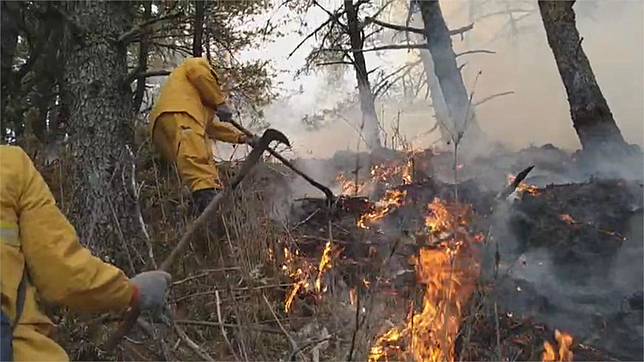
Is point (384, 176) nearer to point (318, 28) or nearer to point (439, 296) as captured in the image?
point (439, 296)

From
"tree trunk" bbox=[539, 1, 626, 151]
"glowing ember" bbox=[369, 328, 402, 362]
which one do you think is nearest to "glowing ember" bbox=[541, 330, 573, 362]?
"glowing ember" bbox=[369, 328, 402, 362]

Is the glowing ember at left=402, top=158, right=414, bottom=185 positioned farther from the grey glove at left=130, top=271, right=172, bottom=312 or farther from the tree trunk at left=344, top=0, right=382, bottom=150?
the grey glove at left=130, top=271, right=172, bottom=312

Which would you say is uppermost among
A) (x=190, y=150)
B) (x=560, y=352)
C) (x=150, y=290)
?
(x=190, y=150)

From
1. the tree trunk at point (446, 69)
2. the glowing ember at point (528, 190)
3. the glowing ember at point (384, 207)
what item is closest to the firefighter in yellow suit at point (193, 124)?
the glowing ember at point (384, 207)

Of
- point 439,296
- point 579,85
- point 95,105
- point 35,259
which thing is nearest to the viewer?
point 35,259

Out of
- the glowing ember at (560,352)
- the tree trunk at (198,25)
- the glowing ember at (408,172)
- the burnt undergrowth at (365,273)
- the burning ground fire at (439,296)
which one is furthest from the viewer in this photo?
the tree trunk at (198,25)

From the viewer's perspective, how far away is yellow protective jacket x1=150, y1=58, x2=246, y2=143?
6.19 m

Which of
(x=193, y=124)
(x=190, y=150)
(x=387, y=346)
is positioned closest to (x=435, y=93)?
(x=193, y=124)

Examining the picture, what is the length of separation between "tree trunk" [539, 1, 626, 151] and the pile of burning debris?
3.27 ft

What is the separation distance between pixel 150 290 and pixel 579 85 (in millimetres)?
6124

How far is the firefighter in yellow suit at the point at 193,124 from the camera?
6027 mm

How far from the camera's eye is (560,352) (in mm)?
4234

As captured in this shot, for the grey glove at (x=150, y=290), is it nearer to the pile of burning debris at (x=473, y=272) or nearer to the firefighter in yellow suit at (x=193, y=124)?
the pile of burning debris at (x=473, y=272)

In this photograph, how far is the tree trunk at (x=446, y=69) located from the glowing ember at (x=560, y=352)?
614 cm
